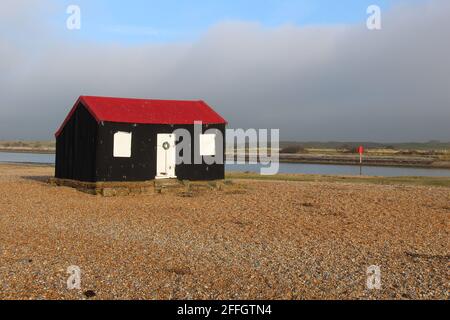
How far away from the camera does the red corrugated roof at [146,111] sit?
20.6 m

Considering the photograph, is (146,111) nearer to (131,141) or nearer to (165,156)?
(131,141)

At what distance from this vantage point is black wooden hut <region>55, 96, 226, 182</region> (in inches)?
793

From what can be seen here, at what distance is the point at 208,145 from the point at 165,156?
88.5 inches

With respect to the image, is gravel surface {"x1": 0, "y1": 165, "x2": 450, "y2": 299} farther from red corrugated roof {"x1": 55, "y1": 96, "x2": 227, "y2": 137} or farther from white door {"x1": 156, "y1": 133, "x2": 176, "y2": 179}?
red corrugated roof {"x1": 55, "y1": 96, "x2": 227, "y2": 137}

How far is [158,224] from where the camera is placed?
13383 mm

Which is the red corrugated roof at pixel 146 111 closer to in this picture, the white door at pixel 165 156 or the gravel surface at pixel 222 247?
the white door at pixel 165 156

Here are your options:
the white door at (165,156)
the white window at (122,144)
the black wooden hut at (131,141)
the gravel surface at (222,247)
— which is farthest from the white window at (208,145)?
the gravel surface at (222,247)

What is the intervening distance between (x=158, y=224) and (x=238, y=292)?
6346mm

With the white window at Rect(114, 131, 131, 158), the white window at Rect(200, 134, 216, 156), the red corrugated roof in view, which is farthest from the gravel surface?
the red corrugated roof

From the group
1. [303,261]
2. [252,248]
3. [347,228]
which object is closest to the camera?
[303,261]

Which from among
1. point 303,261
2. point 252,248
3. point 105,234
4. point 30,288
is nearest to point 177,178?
point 105,234

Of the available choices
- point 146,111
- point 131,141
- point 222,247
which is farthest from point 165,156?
point 222,247

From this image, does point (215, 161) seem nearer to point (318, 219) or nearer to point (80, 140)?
point (80, 140)
